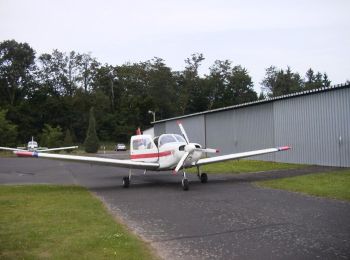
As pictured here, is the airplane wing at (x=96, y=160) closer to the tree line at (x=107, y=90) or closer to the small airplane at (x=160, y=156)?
the small airplane at (x=160, y=156)

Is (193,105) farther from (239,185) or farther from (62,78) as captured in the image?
(239,185)

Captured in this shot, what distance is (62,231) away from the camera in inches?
309

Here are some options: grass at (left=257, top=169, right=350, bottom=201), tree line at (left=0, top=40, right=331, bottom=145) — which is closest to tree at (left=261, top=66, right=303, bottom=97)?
tree line at (left=0, top=40, right=331, bottom=145)

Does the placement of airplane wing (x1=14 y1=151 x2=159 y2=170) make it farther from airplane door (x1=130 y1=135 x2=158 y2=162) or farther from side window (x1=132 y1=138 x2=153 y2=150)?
side window (x1=132 y1=138 x2=153 y2=150)

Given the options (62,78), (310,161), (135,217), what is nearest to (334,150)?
(310,161)

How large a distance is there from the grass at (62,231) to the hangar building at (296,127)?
47.8 feet

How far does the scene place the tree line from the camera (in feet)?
295

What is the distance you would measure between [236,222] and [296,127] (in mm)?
17559

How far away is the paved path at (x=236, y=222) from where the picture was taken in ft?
20.8

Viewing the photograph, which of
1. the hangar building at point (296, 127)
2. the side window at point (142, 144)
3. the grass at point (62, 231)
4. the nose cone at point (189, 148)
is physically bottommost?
the grass at point (62, 231)

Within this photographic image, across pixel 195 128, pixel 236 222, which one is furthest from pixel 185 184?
pixel 195 128

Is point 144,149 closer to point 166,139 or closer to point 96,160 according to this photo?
point 166,139

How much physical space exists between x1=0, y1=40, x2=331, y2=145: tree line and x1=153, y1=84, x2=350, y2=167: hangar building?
193ft

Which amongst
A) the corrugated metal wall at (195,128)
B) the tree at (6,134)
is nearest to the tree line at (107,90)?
the tree at (6,134)
